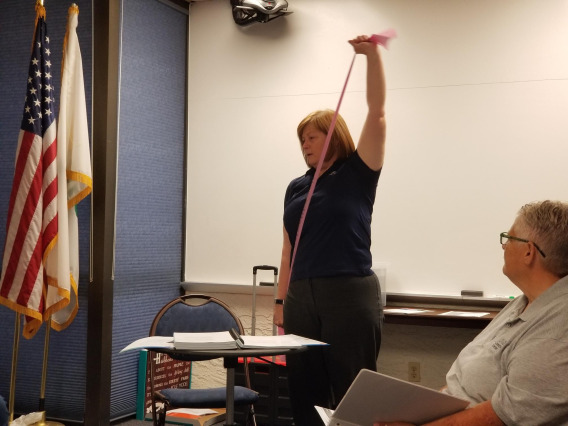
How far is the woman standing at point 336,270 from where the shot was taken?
6.86 ft

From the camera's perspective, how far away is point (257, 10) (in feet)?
13.1

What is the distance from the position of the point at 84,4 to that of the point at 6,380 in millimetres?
2008

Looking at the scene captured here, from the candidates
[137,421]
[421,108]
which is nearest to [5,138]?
[137,421]

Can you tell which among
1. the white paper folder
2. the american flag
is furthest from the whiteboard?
the white paper folder

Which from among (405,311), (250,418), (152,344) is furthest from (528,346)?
(405,311)

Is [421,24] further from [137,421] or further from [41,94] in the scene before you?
[137,421]

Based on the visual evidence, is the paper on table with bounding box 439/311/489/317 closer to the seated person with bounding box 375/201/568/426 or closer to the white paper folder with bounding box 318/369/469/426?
the seated person with bounding box 375/201/568/426

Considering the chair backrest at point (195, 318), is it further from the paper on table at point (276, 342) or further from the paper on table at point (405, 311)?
the paper on table at point (276, 342)

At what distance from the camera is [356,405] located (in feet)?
4.58

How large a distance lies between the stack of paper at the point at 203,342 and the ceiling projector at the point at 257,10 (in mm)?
2647

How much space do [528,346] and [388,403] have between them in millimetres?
292

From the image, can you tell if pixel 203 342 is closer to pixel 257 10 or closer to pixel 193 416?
pixel 193 416

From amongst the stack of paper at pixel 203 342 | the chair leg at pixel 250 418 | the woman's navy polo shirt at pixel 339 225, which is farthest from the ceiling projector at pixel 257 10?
the stack of paper at pixel 203 342

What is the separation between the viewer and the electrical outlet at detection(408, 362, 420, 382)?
372 centimetres
